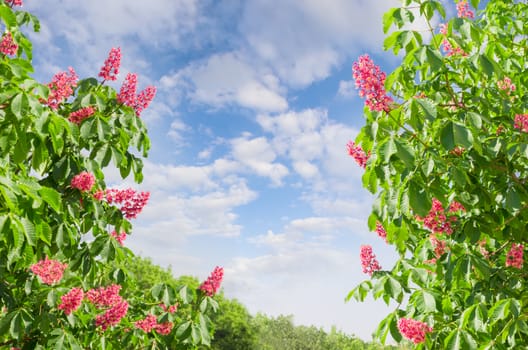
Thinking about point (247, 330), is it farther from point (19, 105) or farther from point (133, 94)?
point (19, 105)

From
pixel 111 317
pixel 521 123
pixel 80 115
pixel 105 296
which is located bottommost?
pixel 111 317

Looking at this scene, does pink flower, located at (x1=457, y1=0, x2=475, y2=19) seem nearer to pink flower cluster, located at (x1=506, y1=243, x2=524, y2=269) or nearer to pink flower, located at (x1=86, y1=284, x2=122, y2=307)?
pink flower cluster, located at (x1=506, y1=243, x2=524, y2=269)

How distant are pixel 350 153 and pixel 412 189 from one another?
1.01 m

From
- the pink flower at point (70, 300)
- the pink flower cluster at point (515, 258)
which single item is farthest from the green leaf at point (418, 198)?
the pink flower at point (70, 300)

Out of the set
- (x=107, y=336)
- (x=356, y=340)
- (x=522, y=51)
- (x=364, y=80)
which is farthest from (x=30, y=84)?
(x=356, y=340)

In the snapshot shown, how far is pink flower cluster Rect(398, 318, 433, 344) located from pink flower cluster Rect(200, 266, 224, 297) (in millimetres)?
2065

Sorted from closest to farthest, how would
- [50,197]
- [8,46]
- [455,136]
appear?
1. [50,197]
2. [455,136]
3. [8,46]

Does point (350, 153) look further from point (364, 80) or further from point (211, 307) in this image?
point (211, 307)

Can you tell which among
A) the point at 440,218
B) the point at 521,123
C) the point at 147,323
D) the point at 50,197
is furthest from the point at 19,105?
the point at 521,123

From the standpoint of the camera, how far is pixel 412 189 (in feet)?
11.1

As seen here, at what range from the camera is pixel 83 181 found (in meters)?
4.58

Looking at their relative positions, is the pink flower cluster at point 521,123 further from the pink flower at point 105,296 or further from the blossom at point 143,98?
the pink flower at point 105,296

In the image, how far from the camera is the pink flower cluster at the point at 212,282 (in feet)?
16.9

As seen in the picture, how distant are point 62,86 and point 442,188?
4.00 metres
